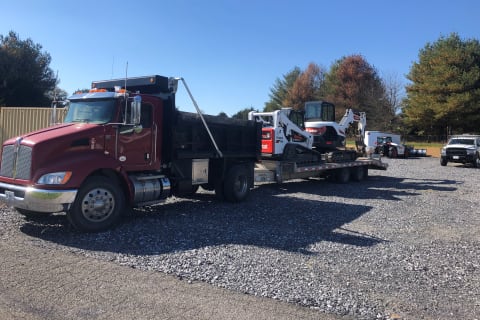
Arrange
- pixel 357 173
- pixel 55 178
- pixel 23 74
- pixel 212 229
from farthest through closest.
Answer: pixel 23 74 → pixel 357 173 → pixel 212 229 → pixel 55 178

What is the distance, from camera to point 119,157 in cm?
815

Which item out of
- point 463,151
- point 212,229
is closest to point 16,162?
point 212,229

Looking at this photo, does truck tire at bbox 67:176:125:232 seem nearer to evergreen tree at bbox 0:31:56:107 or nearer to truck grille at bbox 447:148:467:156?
truck grille at bbox 447:148:467:156

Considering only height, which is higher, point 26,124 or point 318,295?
point 26,124

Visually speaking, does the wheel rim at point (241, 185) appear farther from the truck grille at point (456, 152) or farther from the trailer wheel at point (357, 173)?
the truck grille at point (456, 152)

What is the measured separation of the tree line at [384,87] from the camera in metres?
36.0

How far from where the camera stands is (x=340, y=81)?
58.9 meters

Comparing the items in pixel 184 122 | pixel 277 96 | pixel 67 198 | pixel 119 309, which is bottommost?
pixel 119 309

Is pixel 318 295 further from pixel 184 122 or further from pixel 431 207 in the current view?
pixel 431 207

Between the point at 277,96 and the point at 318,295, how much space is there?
70.3 metres

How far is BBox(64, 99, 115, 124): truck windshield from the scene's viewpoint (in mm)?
8125

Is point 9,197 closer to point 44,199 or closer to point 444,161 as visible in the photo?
point 44,199

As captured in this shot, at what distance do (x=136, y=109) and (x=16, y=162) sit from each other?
2.27 metres

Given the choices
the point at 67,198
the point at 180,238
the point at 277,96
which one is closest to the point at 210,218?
the point at 180,238
